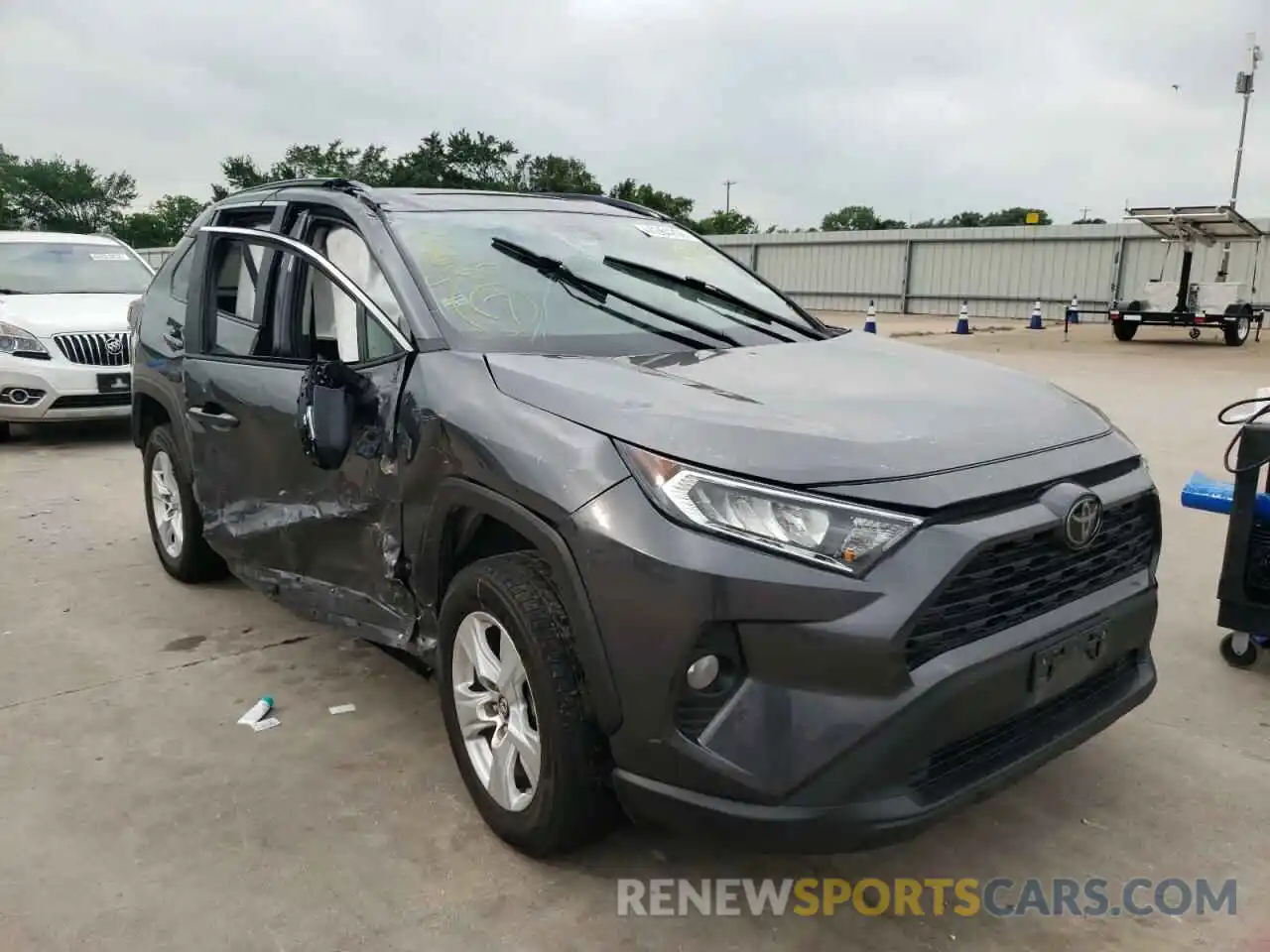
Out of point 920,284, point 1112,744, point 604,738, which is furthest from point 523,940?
point 920,284

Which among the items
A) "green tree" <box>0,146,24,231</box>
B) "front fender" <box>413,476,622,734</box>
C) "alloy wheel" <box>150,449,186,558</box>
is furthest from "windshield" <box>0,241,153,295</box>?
"green tree" <box>0,146,24,231</box>

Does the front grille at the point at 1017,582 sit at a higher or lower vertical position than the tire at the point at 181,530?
higher

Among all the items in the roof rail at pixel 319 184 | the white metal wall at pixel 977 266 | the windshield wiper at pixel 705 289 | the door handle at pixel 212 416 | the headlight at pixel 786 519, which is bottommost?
the door handle at pixel 212 416

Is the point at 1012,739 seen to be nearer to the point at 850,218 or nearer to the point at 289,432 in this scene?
the point at 289,432

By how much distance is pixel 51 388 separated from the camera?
8.11 meters

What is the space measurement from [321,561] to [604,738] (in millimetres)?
1465

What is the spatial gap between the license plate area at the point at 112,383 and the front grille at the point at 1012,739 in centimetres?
796

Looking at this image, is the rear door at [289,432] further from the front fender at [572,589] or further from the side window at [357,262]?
the front fender at [572,589]

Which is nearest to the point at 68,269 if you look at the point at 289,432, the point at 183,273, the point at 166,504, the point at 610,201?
the point at 166,504

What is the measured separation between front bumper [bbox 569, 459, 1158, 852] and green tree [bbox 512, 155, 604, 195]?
4673cm

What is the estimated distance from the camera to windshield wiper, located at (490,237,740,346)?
3318mm

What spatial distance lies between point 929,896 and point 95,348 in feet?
26.3

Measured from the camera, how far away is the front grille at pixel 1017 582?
7.02 ft

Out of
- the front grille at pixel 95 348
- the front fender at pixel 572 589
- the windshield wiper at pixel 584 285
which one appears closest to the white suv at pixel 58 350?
the front grille at pixel 95 348
